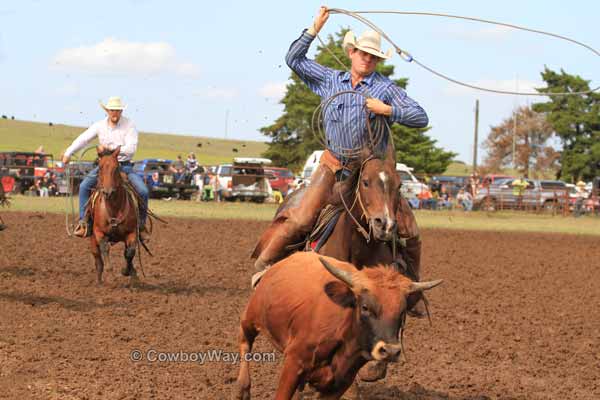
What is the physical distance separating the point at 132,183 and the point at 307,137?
5916 cm

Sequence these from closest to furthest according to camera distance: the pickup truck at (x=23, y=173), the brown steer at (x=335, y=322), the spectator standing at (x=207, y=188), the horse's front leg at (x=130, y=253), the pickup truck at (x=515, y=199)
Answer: the brown steer at (x=335, y=322), the horse's front leg at (x=130, y=253), the pickup truck at (x=23, y=173), the spectator standing at (x=207, y=188), the pickup truck at (x=515, y=199)

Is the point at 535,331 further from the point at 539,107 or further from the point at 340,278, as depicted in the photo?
the point at 539,107

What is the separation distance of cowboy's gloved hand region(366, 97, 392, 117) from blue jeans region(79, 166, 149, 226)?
6824 mm

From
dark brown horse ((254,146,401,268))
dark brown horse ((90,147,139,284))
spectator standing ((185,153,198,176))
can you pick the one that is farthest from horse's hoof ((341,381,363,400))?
Result: spectator standing ((185,153,198,176))

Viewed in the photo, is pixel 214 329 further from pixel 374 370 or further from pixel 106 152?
pixel 374 370

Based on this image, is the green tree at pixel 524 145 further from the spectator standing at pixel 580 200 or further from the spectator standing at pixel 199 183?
the spectator standing at pixel 199 183

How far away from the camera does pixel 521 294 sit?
14.0m

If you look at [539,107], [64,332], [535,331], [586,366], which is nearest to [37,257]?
[64,332]

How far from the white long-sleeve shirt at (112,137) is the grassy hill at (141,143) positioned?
71831mm

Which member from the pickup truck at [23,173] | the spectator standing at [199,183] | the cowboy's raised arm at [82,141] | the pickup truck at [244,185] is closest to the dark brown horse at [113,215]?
the cowboy's raised arm at [82,141]

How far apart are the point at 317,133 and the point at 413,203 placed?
32.0 meters

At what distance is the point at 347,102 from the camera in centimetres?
725

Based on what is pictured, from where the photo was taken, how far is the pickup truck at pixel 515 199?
39.7m

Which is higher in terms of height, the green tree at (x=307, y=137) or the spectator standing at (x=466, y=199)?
the green tree at (x=307, y=137)
